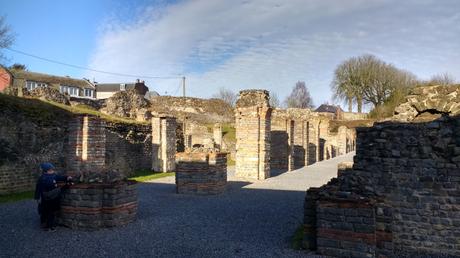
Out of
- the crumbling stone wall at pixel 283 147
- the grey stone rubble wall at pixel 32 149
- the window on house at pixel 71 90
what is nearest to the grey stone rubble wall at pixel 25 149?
the grey stone rubble wall at pixel 32 149

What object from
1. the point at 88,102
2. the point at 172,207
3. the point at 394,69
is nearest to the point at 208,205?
the point at 172,207

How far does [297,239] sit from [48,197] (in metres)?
4.69

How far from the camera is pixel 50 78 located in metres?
56.0

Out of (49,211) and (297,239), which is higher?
(49,211)

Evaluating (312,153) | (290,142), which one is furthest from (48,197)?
(312,153)

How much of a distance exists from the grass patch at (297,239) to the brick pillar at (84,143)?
6406 mm

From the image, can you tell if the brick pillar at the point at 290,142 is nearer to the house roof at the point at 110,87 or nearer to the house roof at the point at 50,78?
the house roof at the point at 50,78

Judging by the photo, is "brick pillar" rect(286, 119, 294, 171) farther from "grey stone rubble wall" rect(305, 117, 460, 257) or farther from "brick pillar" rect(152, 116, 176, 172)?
"grey stone rubble wall" rect(305, 117, 460, 257)

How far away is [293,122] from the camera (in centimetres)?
2109

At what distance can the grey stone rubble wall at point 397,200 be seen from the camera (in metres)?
5.20

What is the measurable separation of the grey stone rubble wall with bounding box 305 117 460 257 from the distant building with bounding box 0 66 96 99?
4026 cm

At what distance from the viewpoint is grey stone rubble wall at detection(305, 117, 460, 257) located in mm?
5195

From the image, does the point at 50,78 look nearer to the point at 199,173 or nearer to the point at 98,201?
the point at 199,173

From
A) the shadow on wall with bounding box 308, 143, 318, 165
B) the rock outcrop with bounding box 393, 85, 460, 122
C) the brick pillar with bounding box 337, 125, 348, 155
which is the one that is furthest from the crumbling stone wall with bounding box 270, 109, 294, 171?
the brick pillar with bounding box 337, 125, 348, 155
